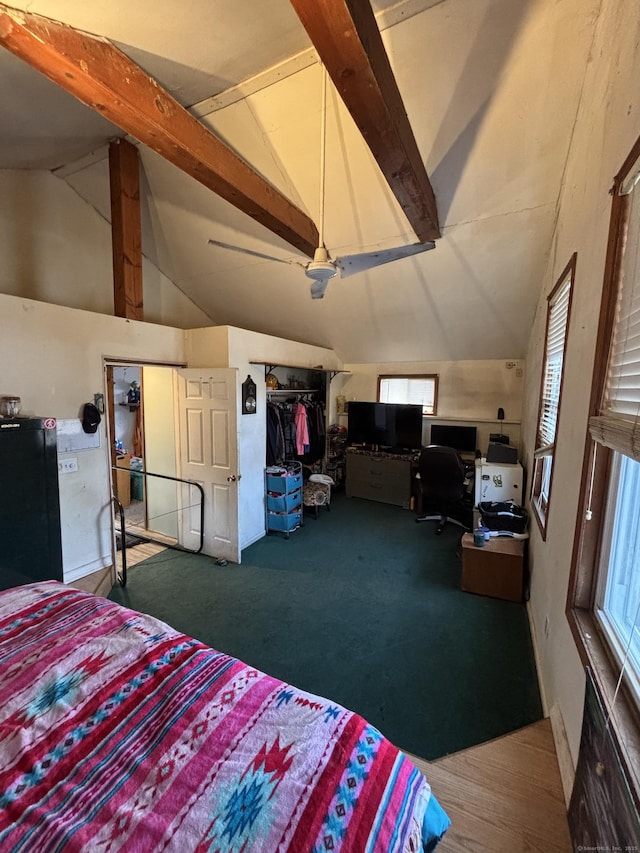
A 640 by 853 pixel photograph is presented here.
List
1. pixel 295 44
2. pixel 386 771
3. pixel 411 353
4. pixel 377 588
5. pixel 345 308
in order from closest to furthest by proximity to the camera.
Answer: pixel 386 771 < pixel 295 44 < pixel 377 588 < pixel 345 308 < pixel 411 353

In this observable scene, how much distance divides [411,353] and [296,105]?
130 inches

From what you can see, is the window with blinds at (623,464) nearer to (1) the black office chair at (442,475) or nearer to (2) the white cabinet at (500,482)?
(2) the white cabinet at (500,482)

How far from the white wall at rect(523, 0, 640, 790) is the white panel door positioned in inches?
102

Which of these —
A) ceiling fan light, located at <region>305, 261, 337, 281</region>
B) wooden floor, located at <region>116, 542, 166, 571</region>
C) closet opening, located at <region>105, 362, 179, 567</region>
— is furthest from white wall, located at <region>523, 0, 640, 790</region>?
wooden floor, located at <region>116, 542, 166, 571</region>

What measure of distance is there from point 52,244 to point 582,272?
4.43 meters

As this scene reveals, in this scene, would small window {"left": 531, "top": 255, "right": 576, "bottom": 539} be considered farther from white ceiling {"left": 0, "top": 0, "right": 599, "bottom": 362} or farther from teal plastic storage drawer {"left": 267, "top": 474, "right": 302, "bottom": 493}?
teal plastic storage drawer {"left": 267, "top": 474, "right": 302, "bottom": 493}

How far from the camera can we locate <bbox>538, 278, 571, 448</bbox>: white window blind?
2.29 metres

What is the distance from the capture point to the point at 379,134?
171cm

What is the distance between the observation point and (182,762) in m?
0.88

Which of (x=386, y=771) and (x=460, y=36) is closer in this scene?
(x=386, y=771)

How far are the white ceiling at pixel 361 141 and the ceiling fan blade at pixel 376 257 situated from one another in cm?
83

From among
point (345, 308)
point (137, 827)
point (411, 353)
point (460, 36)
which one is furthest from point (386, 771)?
point (411, 353)

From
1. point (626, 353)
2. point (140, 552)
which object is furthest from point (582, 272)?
point (140, 552)

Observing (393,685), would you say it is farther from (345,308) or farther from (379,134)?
(345,308)
